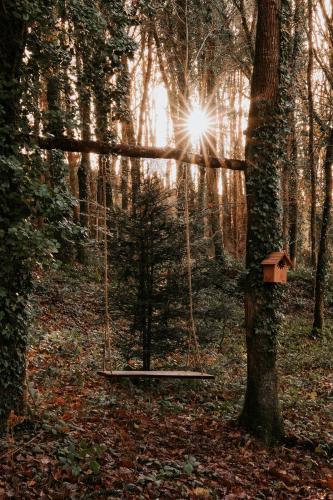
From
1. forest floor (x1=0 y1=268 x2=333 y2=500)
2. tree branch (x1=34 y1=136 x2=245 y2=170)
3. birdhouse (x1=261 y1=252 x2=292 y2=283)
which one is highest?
tree branch (x1=34 y1=136 x2=245 y2=170)

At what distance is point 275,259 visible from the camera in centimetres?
653

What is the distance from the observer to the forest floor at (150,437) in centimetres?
463

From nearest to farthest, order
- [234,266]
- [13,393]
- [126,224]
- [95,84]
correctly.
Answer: [13,393]
[95,84]
[126,224]
[234,266]

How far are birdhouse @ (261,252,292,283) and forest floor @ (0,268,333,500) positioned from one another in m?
2.43

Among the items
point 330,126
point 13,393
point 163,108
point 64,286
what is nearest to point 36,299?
point 64,286

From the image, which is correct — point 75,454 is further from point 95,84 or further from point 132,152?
point 95,84

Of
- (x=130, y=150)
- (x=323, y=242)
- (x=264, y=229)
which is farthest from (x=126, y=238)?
(x=323, y=242)

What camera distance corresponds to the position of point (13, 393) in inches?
214

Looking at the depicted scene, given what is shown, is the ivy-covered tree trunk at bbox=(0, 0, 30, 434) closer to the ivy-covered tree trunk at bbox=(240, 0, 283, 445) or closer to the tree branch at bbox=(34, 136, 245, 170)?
the tree branch at bbox=(34, 136, 245, 170)

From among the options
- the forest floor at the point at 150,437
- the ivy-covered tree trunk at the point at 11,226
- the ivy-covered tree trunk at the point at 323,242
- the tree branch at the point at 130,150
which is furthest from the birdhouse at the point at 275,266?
the ivy-covered tree trunk at the point at 323,242

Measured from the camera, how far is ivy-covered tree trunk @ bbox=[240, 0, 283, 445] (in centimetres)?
674

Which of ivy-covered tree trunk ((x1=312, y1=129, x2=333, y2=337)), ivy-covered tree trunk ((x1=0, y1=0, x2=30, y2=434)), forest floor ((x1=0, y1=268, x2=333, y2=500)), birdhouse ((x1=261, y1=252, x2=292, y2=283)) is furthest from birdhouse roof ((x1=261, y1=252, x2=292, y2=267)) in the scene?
ivy-covered tree trunk ((x1=312, y1=129, x2=333, y2=337))

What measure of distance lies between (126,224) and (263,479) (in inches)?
184

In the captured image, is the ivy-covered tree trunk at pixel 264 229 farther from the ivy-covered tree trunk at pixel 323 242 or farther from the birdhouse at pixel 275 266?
the ivy-covered tree trunk at pixel 323 242
